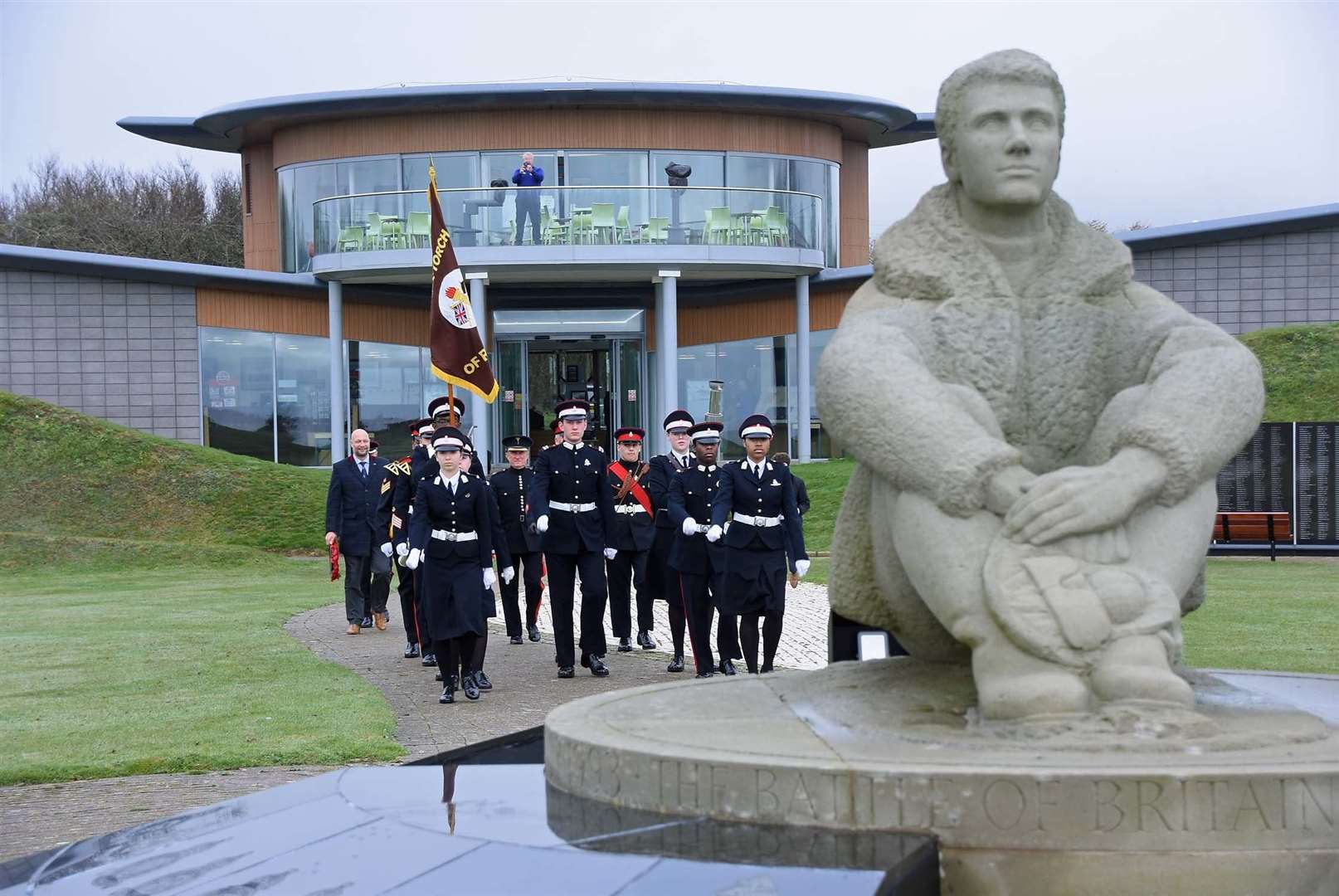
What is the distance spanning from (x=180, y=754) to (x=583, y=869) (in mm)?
5163

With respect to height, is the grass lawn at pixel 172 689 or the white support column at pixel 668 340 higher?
the white support column at pixel 668 340

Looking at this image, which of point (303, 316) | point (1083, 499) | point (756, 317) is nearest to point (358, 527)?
point (1083, 499)

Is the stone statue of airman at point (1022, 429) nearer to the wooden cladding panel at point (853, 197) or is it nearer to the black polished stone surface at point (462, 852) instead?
the black polished stone surface at point (462, 852)

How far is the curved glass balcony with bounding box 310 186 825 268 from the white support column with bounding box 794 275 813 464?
1453mm

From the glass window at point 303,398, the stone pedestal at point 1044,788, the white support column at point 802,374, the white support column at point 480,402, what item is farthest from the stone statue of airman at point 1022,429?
the glass window at point 303,398

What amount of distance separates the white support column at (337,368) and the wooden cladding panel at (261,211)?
16.0 feet

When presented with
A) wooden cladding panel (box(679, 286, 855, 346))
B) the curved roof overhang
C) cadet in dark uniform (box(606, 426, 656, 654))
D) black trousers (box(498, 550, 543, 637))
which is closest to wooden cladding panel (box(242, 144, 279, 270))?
the curved roof overhang

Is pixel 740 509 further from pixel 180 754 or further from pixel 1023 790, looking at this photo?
pixel 1023 790

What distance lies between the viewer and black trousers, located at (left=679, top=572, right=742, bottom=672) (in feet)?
37.8

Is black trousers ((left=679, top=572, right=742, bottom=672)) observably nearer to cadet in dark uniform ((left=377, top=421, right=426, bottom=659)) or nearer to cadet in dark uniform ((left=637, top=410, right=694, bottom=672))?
cadet in dark uniform ((left=637, top=410, right=694, bottom=672))

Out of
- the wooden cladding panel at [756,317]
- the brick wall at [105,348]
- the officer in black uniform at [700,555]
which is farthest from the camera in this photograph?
the wooden cladding panel at [756,317]

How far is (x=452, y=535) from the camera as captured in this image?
10789mm

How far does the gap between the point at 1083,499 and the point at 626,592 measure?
9820mm

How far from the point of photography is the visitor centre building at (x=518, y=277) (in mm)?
29734
